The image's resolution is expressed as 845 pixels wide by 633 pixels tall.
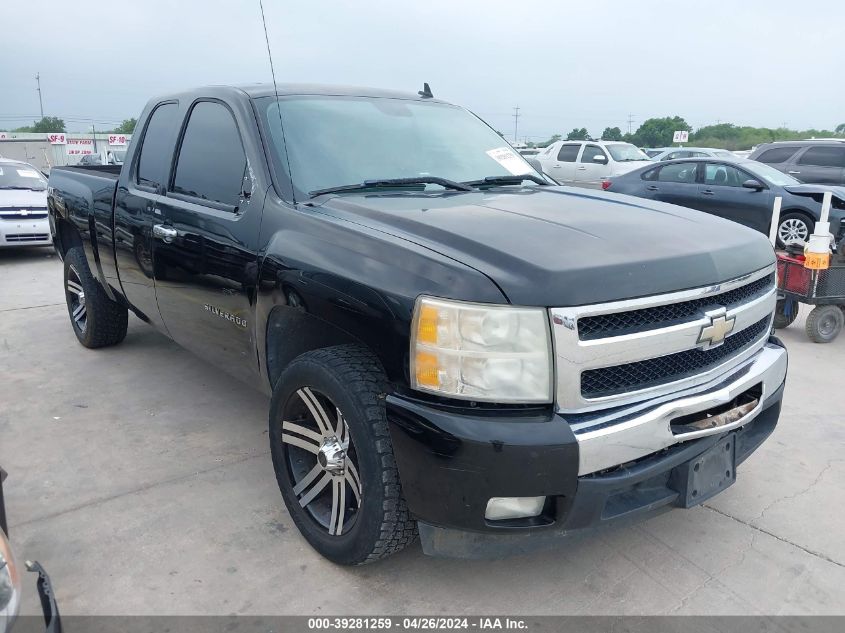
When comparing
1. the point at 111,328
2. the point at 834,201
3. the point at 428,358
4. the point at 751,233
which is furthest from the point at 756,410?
the point at 834,201

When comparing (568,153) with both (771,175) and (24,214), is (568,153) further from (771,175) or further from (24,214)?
(24,214)

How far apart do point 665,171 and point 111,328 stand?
365 inches

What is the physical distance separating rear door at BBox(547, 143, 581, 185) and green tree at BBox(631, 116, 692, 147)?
135 feet

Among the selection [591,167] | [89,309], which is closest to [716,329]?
[89,309]

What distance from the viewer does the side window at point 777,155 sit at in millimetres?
13492

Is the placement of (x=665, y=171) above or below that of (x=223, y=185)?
below

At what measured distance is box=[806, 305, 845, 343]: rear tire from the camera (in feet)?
19.2

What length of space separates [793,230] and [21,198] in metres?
11.1

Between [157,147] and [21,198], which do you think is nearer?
[157,147]

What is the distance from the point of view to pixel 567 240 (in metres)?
2.40

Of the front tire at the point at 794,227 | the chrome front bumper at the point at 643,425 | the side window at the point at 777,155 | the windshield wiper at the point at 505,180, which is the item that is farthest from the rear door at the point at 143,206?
the side window at the point at 777,155

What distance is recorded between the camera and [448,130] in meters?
3.72

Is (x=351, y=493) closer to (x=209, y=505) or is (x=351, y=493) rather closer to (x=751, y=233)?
(x=209, y=505)

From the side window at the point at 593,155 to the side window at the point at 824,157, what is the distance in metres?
4.47
